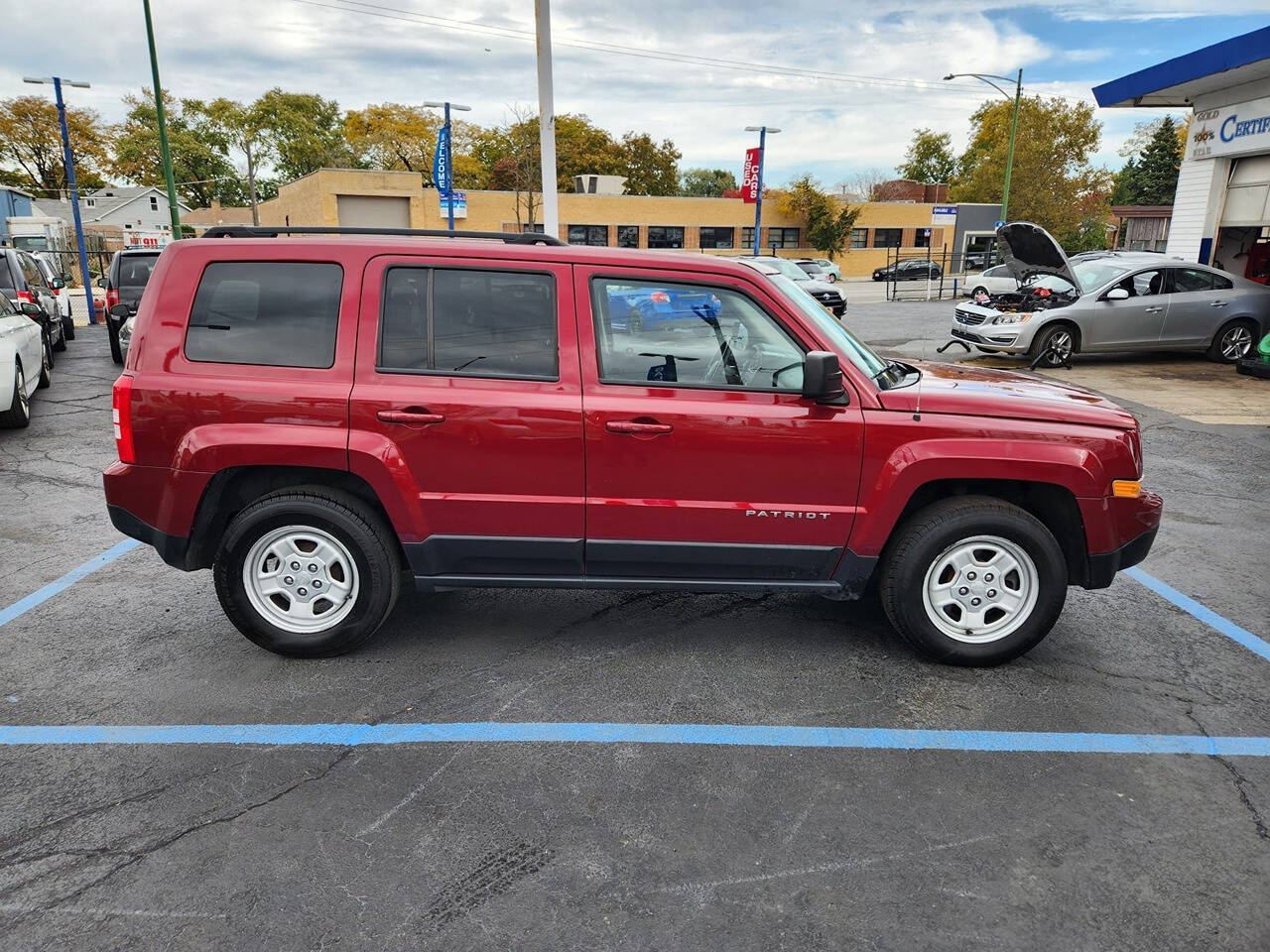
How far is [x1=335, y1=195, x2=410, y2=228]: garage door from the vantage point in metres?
45.7

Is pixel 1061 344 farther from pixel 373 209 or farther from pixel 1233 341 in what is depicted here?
pixel 373 209

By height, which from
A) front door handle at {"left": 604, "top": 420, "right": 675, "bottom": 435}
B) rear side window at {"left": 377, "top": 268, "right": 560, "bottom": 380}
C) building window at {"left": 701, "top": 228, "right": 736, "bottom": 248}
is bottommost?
front door handle at {"left": 604, "top": 420, "right": 675, "bottom": 435}

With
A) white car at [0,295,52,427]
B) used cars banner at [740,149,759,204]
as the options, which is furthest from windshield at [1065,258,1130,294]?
used cars banner at [740,149,759,204]

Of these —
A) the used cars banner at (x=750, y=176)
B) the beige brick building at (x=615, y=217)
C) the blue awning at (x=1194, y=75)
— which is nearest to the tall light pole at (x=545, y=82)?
the blue awning at (x=1194, y=75)

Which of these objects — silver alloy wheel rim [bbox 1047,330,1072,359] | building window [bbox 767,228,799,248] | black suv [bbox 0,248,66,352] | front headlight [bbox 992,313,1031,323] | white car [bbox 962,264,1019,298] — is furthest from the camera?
building window [bbox 767,228,799,248]

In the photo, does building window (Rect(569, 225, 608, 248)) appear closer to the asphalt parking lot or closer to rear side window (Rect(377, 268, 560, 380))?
the asphalt parking lot

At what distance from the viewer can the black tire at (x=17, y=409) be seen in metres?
9.25

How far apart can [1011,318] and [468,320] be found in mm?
12144

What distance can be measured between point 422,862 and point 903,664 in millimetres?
2441

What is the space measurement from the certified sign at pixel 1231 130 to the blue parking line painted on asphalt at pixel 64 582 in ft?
59.7

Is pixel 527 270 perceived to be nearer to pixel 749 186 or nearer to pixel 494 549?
pixel 494 549

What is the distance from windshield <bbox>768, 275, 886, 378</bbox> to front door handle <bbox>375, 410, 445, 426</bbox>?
166 cm

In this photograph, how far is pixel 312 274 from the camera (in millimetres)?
3934

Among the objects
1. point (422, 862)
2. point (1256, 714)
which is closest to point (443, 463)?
point (422, 862)
